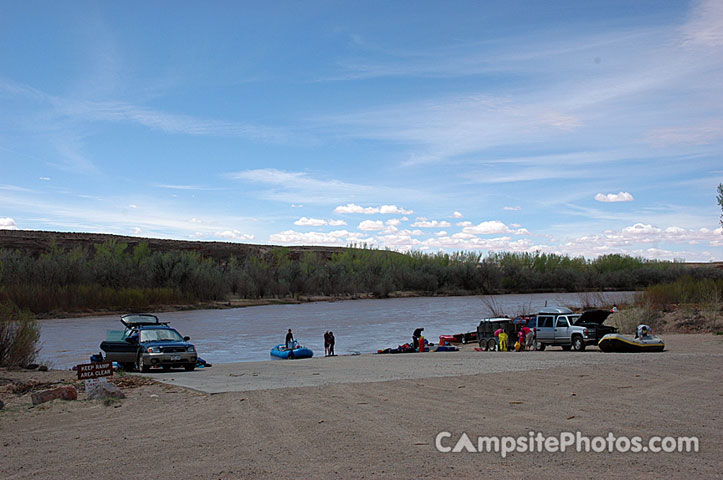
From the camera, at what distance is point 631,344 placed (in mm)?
20422

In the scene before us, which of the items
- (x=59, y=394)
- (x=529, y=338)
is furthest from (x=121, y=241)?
(x=59, y=394)

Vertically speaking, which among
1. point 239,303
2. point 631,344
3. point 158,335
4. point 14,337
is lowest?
point 239,303

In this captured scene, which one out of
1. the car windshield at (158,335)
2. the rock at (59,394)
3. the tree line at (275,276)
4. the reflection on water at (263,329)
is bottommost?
the reflection on water at (263,329)

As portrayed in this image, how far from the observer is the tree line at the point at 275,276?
6309cm

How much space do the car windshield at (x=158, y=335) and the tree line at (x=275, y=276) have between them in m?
28.5

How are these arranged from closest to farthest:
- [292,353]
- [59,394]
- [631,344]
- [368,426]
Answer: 1. [368,426]
2. [59,394]
3. [631,344]
4. [292,353]

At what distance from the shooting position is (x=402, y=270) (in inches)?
4070

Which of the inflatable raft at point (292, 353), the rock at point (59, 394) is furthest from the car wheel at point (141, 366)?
the inflatable raft at point (292, 353)

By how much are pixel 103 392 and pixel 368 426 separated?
5.81m

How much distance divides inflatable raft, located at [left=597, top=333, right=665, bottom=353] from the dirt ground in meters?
6.96

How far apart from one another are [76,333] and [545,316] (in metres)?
31.2

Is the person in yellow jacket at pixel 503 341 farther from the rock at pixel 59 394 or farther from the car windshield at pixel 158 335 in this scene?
the rock at pixel 59 394

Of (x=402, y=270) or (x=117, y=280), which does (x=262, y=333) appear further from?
(x=402, y=270)

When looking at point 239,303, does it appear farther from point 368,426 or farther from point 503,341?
point 368,426
